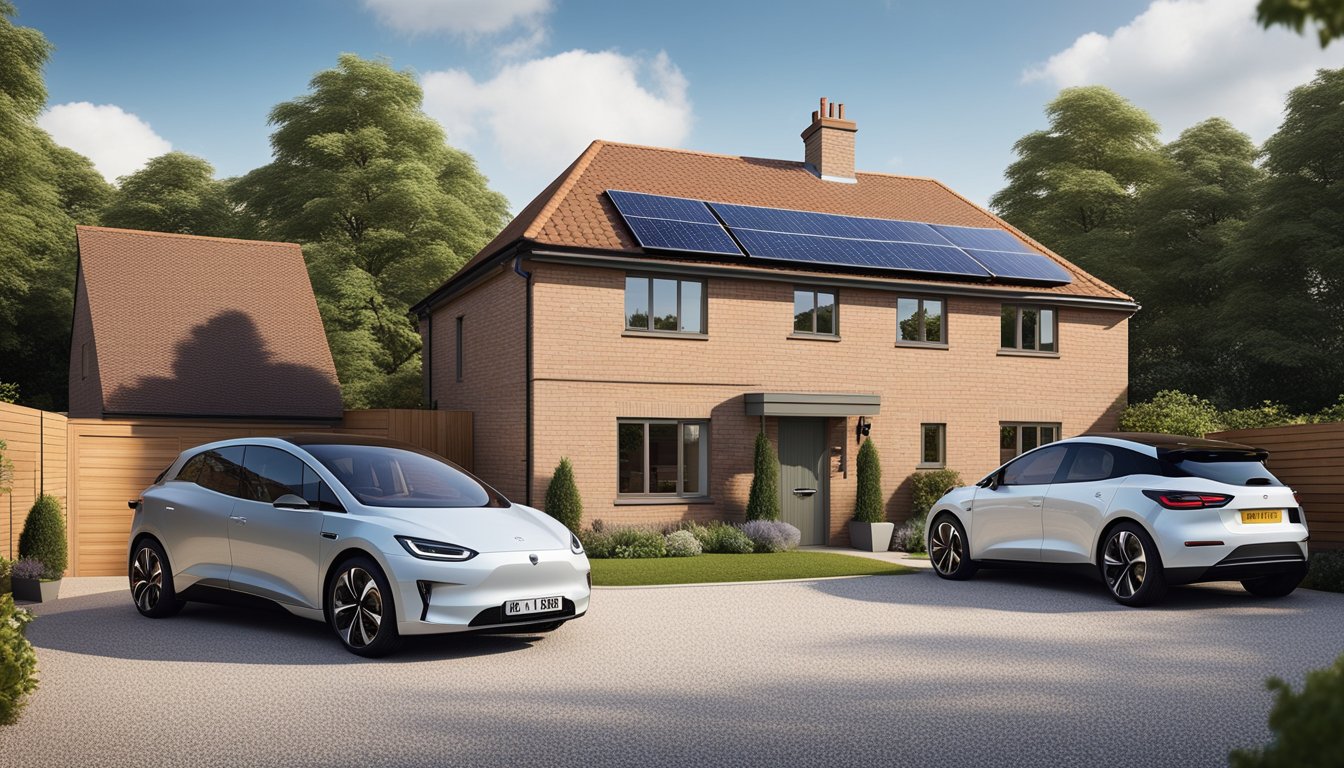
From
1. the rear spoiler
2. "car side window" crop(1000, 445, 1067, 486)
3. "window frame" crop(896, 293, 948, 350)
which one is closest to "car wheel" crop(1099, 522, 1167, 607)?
the rear spoiler

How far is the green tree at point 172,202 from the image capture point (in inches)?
1609

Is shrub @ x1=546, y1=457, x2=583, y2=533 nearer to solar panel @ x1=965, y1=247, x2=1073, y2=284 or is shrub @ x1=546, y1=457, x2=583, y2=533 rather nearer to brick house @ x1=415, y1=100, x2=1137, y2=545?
brick house @ x1=415, y1=100, x2=1137, y2=545

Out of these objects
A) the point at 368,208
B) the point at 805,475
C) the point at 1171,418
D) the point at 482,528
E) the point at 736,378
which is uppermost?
the point at 368,208

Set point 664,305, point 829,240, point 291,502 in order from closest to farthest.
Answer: point 291,502 < point 664,305 < point 829,240

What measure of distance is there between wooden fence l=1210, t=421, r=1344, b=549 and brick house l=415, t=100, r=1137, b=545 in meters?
7.16

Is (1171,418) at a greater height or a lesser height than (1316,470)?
greater

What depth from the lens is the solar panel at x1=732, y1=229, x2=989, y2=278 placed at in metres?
19.5

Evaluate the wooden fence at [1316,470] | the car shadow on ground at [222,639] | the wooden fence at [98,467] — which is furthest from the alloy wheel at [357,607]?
the wooden fence at [1316,470]

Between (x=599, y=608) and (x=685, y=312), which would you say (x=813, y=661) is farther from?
(x=685, y=312)

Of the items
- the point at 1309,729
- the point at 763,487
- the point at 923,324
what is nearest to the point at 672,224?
the point at 763,487

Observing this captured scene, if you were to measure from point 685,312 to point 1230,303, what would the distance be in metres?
23.4

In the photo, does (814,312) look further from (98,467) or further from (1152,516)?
(98,467)

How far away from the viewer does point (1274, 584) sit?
11.4 m

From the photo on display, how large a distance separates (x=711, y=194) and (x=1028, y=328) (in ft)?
23.7
